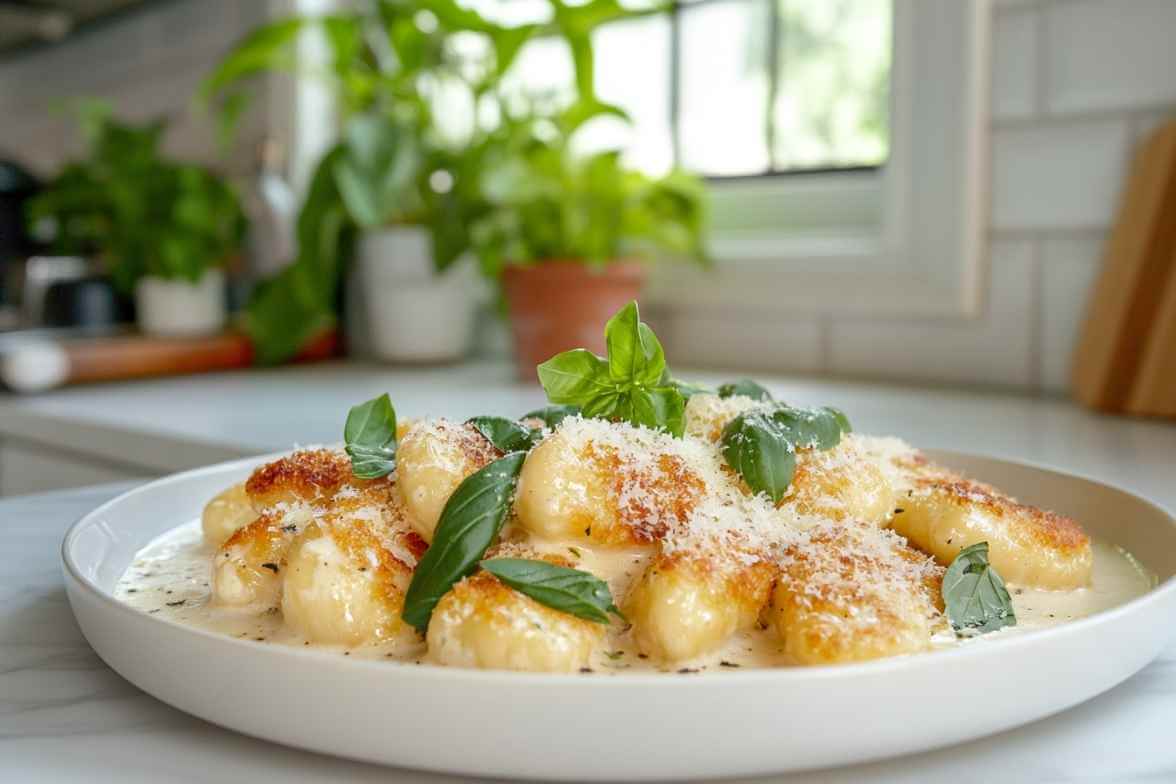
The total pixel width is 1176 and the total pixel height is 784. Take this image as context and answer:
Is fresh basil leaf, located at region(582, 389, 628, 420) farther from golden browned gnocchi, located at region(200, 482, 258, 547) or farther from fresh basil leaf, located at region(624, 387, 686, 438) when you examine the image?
golden browned gnocchi, located at region(200, 482, 258, 547)

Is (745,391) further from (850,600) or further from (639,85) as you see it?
(639,85)

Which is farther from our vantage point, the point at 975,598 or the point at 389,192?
the point at 389,192

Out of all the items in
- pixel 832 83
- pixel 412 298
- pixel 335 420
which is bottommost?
pixel 335 420

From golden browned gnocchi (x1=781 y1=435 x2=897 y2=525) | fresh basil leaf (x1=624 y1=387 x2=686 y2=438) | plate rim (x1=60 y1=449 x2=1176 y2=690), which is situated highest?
fresh basil leaf (x1=624 y1=387 x2=686 y2=438)

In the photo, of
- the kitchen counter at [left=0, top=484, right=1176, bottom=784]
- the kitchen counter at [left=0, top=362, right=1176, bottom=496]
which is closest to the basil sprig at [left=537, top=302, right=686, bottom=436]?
the kitchen counter at [left=0, top=484, right=1176, bottom=784]

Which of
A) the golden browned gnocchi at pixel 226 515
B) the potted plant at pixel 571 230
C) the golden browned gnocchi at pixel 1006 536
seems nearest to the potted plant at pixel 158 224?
the potted plant at pixel 571 230

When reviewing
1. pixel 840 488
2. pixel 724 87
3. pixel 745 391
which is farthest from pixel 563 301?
pixel 840 488
